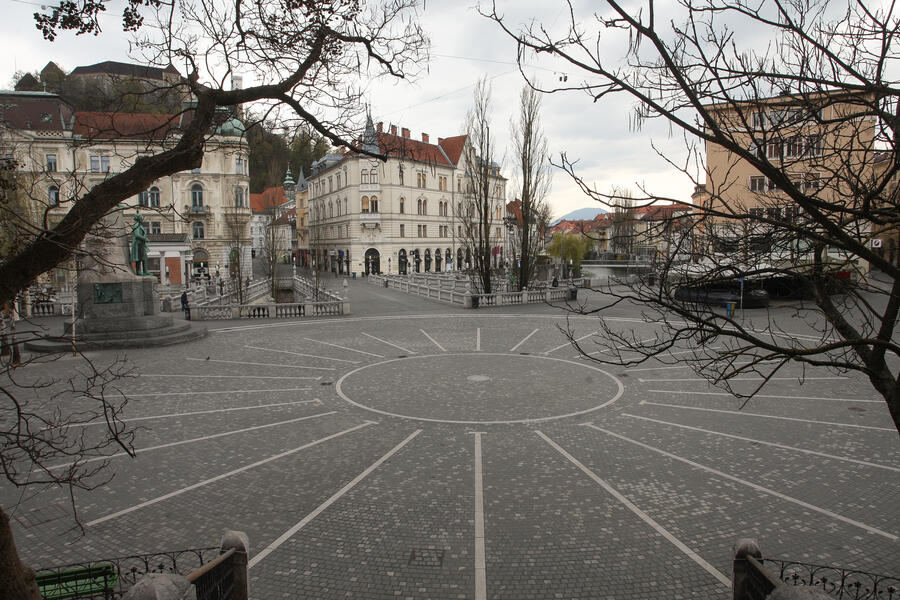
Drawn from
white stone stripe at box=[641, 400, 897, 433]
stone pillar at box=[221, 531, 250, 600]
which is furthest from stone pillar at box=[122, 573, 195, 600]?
white stone stripe at box=[641, 400, 897, 433]

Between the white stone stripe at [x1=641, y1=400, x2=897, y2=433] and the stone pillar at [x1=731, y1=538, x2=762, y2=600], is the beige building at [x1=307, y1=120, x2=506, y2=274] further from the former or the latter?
the stone pillar at [x1=731, y1=538, x2=762, y2=600]

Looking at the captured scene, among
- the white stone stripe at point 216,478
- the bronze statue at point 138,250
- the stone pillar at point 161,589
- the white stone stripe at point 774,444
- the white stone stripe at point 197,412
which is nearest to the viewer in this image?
the stone pillar at point 161,589

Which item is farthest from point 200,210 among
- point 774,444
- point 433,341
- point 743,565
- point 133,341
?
point 743,565

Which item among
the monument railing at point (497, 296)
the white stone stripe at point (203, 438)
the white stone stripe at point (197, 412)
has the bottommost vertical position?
the white stone stripe at point (203, 438)

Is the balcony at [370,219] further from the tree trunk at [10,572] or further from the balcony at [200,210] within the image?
the tree trunk at [10,572]

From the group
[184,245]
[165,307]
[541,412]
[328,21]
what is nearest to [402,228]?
[184,245]

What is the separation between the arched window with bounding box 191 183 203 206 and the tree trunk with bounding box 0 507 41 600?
63677 mm

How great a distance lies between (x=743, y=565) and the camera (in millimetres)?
5480

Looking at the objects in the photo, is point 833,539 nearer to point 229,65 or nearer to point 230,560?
point 230,560

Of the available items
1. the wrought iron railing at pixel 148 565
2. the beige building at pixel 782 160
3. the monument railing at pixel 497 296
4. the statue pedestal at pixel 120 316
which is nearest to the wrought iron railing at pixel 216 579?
the wrought iron railing at pixel 148 565

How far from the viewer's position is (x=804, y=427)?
448 inches

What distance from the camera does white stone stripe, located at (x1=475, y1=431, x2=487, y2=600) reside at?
20.3ft

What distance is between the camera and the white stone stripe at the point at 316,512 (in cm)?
683

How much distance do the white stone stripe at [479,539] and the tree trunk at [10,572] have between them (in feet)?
13.8
